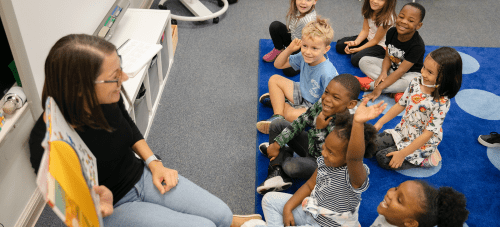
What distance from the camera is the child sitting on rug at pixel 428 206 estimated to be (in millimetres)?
1234

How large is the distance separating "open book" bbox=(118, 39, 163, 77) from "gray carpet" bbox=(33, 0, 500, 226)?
0.48m

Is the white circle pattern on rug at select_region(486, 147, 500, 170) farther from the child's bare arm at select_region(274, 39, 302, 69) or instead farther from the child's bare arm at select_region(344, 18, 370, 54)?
the child's bare arm at select_region(274, 39, 302, 69)

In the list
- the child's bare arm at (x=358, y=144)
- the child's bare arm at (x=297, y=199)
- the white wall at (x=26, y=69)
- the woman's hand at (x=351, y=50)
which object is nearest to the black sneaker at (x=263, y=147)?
the child's bare arm at (x=297, y=199)

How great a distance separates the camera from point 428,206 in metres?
1.23

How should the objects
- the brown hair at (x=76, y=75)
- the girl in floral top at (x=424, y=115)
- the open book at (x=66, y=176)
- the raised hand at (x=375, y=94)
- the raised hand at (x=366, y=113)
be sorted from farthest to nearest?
the raised hand at (x=375, y=94)
the girl in floral top at (x=424, y=115)
the raised hand at (x=366, y=113)
the brown hair at (x=76, y=75)
the open book at (x=66, y=176)

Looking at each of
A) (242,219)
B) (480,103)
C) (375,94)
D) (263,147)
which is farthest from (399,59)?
(242,219)

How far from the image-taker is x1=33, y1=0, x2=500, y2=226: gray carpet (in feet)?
6.43

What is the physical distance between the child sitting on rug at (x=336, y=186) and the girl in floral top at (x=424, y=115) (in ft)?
1.96

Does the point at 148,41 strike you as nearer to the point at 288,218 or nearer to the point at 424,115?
the point at 288,218

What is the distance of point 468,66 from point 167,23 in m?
2.33

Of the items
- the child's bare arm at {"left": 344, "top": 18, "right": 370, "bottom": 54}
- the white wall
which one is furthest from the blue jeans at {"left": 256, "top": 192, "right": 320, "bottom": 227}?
the child's bare arm at {"left": 344, "top": 18, "right": 370, "bottom": 54}

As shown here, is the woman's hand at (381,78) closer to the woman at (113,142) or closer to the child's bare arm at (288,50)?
the child's bare arm at (288,50)

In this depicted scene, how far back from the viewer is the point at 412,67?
2.44 metres

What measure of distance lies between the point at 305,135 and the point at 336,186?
1.48 ft
